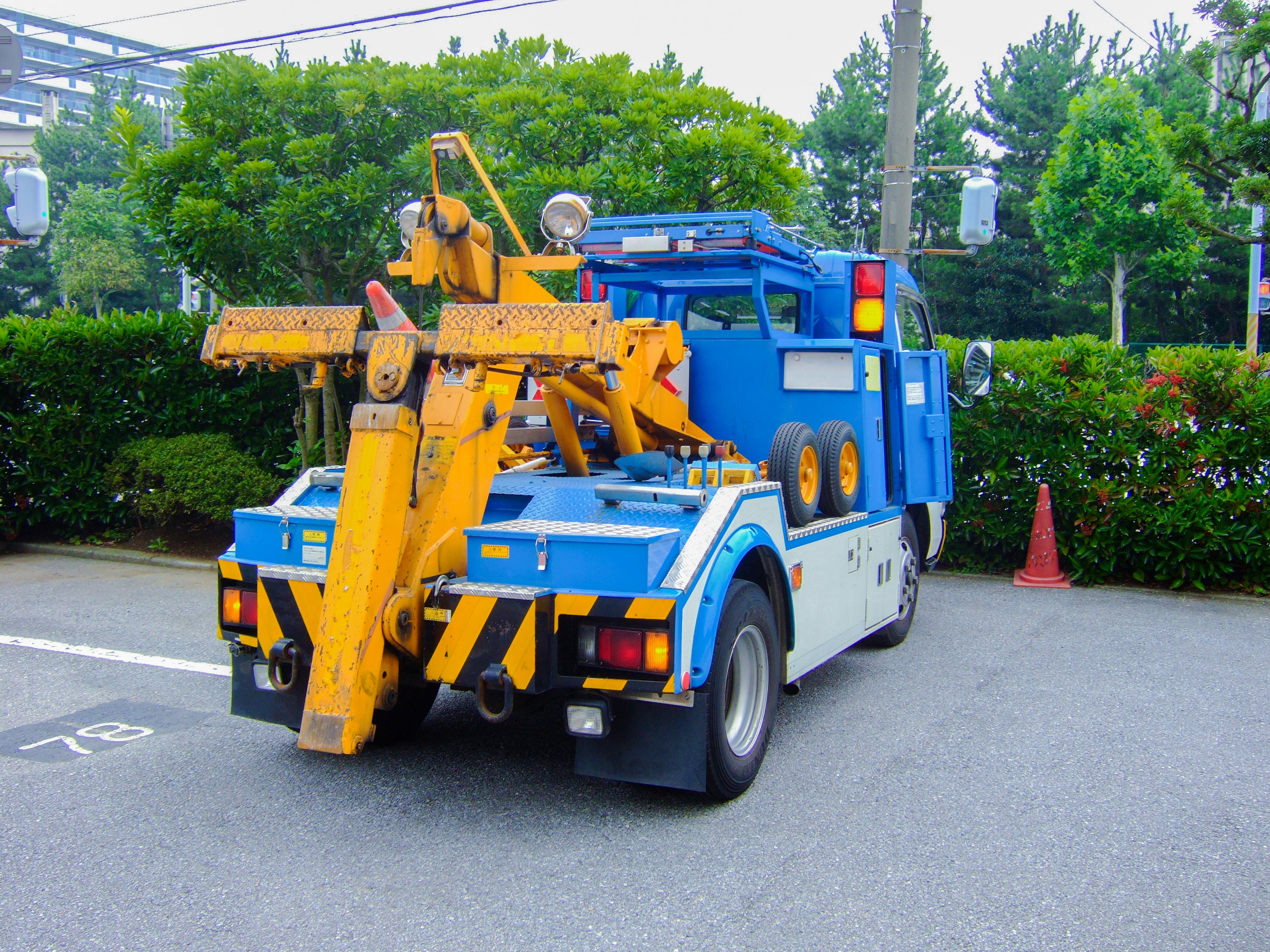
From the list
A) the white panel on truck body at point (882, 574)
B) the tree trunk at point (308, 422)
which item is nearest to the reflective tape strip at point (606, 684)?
the white panel on truck body at point (882, 574)

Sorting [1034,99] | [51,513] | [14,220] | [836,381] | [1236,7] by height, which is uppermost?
[1034,99]

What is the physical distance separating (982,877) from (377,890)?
205 centimetres

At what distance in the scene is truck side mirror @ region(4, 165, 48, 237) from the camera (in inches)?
472

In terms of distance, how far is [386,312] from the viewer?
14.3 feet

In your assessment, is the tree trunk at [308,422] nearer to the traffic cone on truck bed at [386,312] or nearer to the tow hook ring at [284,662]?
the traffic cone on truck bed at [386,312]

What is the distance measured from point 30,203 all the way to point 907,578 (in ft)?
35.5

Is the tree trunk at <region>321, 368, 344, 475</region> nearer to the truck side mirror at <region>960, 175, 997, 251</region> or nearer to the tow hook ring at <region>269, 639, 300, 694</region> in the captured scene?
the tow hook ring at <region>269, 639, 300, 694</region>

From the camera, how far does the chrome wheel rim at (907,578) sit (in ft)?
22.6

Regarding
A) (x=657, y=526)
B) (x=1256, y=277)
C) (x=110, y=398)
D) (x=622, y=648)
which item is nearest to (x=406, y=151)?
(x=110, y=398)

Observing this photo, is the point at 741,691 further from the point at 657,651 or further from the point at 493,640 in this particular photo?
the point at 493,640

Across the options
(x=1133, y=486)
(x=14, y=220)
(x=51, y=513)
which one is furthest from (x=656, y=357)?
(x=14, y=220)

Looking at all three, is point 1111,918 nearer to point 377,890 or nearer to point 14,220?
point 377,890

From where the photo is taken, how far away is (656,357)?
528 cm

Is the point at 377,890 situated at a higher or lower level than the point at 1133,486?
lower
